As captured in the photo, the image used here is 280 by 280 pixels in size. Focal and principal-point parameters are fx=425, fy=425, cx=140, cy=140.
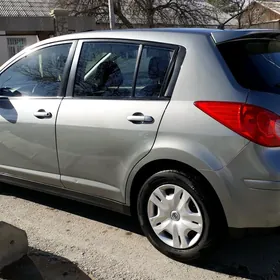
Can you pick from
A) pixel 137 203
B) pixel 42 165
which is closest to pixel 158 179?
pixel 137 203

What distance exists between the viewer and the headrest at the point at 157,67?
3.06 m

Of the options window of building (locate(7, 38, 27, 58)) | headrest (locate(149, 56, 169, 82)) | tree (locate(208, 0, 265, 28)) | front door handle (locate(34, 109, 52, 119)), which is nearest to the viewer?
headrest (locate(149, 56, 169, 82))

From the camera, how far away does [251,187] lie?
8.66 ft

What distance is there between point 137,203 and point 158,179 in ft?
1.03

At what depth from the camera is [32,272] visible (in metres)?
3.01

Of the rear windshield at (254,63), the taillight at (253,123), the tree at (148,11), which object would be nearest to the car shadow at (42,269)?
the taillight at (253,123)

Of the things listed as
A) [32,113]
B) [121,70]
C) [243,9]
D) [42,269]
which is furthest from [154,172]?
[243,9]

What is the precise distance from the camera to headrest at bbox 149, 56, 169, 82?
306 centimetres

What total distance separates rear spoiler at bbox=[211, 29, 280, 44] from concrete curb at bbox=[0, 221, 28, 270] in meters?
1.96

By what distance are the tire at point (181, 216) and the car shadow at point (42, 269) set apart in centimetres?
60

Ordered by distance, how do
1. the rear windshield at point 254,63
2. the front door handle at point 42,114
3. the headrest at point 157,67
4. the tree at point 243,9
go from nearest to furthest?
the rear windshield at point 254,63 → the headrest at point 157,67 → the front door handle at point 42,114 → the tree at point 243,9

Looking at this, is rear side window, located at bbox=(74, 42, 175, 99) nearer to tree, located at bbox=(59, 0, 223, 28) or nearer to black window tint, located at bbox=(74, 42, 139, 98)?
black window tint, located at bbox=(74, 42, 139, 98)

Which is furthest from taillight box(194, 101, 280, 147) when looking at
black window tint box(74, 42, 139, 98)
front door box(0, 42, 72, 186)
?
front door box(0, 42, 72, 186)

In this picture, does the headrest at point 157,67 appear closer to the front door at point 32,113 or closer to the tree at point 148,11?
the front door at point 32,113
